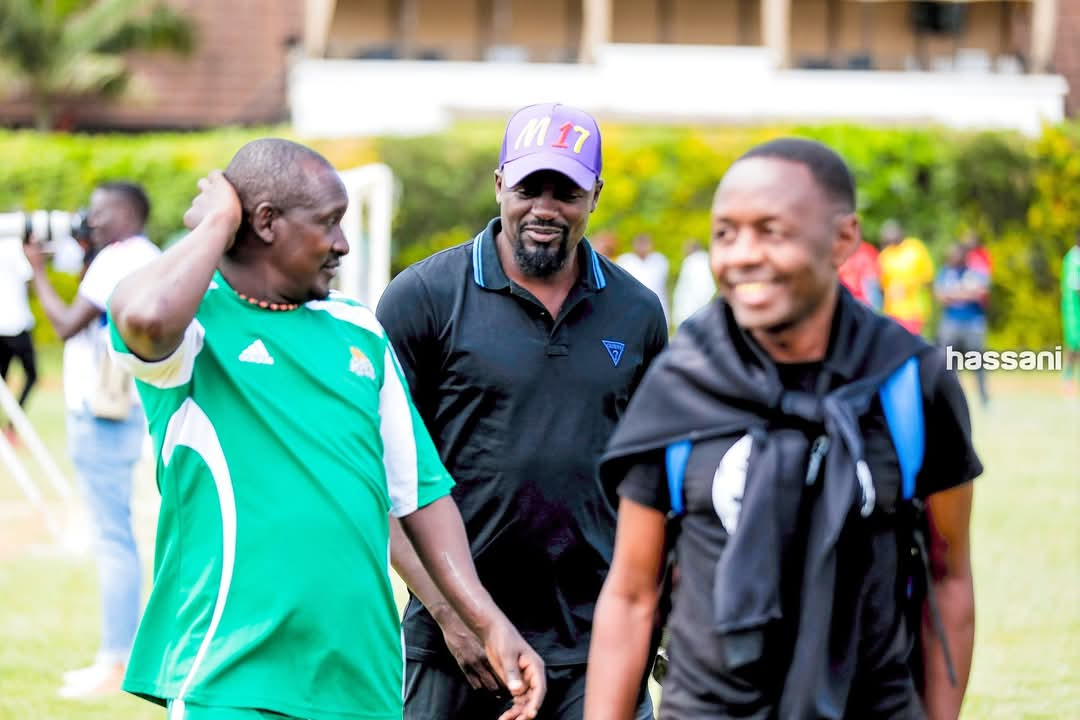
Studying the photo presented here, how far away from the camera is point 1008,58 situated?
132 feet

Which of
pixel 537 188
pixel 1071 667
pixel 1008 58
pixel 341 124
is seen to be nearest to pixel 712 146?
pixel 341 124

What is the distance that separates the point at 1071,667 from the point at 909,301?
1485 cm

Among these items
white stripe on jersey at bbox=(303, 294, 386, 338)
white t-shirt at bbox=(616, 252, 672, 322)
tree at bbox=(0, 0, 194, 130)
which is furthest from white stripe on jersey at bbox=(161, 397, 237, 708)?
tree at bbox=(0, 0, 194, 130)

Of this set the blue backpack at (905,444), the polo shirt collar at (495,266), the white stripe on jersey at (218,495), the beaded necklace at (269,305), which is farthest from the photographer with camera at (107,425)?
the blue backpack at (905,444)

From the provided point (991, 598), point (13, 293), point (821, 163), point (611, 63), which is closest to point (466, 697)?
point (821, 163)

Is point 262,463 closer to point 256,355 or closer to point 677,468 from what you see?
point 256,355

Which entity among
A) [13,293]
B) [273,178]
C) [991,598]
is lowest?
[991,598]

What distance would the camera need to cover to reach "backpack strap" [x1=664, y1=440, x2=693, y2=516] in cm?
311

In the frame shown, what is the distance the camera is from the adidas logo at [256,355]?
11.9 feet

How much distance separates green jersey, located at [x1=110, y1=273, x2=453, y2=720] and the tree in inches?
1409

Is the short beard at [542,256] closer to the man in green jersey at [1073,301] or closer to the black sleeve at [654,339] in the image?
the black sleeve at [654,339]

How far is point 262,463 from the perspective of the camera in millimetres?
3600

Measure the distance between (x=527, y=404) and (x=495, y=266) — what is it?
16.9 inches

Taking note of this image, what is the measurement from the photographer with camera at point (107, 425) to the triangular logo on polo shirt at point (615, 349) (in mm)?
3912
